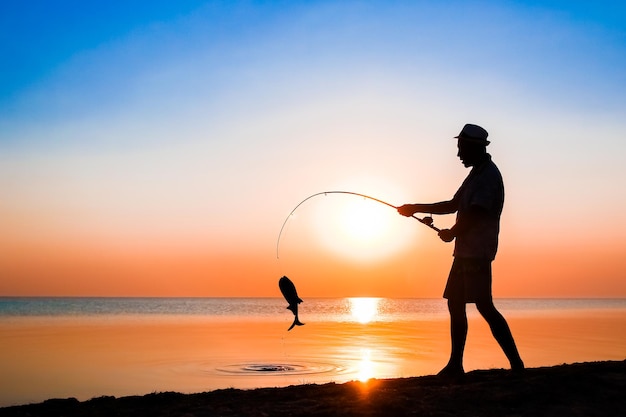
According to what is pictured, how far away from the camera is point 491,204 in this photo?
24.0ft

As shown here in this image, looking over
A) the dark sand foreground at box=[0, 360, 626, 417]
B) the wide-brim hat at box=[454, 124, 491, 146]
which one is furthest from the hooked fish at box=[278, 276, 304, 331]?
the wide-brim hat at box=[454, 124, 491, 146]

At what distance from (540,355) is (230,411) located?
43.9 ft

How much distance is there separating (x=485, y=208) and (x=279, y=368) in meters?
8.18

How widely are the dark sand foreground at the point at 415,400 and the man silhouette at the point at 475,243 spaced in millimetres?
405

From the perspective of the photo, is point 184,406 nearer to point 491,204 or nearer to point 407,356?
point 491,204

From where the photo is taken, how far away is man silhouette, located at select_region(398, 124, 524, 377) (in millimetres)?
7215

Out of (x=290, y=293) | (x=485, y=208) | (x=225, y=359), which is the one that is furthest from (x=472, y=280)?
(x=225, y=359)

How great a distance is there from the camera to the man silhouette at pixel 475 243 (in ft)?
23.7

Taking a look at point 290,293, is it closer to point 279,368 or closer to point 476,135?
point 476,135

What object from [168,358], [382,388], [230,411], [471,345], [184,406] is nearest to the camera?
[230,411]

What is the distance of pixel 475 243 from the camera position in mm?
7289

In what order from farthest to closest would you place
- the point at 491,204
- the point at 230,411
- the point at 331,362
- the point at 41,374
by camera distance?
the point at 331,362 < the point at 41,374 < the point at 491,204 < the point at 230,411

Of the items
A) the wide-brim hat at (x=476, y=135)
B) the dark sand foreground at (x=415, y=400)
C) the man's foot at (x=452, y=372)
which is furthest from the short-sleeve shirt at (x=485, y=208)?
the dark sand foreground at (x=415, y=400)

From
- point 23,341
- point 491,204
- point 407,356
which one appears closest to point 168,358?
point 407,356
